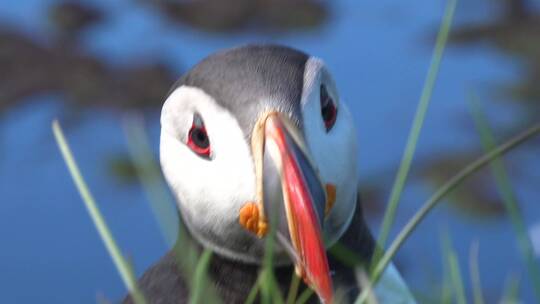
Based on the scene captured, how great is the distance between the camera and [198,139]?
4.89 ft

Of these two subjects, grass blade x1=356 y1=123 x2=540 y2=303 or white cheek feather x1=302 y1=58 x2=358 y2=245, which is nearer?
grass blade x1=356 y1=123 x2=540 y2=303

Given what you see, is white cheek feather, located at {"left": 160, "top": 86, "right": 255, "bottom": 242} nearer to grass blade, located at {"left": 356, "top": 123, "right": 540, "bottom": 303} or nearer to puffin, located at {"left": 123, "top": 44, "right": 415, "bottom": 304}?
puffin, located at {"left": 123, "top": 44, "right": 415, "bottom": 304}

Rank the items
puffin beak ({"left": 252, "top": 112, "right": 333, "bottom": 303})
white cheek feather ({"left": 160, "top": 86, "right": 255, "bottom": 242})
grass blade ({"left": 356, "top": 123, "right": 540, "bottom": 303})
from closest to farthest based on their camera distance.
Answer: grass blade ({"left": 356, "top": 123, "right": 540, "bottom": 303}) → puffin beak ({"left": 252, "top": 112, "right": 333, "bottom": 303}) → white cheek feather ({"left": 160, "top": 86, "right": 255, "bottom": 242})

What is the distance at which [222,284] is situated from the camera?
158 cm

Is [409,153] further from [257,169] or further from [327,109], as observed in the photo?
[327,109]

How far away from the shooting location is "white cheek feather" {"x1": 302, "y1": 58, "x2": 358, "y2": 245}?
4.76 ft

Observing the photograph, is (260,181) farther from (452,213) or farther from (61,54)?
(61,54)

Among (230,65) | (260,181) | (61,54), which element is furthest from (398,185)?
(61,54)

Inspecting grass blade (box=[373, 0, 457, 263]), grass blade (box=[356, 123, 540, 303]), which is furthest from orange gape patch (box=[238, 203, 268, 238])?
grass blade (box=[356, 123, 540, 303])

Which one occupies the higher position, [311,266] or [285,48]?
[285,48]

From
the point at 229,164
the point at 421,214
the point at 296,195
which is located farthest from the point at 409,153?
the point at 229,164

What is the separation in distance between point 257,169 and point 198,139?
130mm

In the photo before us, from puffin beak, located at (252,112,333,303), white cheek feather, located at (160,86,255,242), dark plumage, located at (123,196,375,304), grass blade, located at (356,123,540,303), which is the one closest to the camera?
grass blade, located at (356,123,540,303)

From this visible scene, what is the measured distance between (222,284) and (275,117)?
0.89 ft
